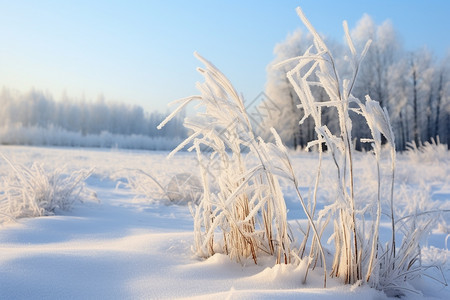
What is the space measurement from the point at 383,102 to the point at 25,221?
74.4 ft

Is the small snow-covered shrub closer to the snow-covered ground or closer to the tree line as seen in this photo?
the snow-covered ground

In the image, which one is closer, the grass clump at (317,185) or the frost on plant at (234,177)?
the grass clump at (317,185)

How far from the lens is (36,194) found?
268cm

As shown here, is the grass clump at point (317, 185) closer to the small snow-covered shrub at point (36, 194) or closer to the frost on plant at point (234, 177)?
the frost on plant at point (234, 177)

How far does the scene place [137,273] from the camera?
1.21 meters

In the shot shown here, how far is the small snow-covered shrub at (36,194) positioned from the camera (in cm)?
244

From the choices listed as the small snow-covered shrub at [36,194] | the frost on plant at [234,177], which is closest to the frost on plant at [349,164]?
the frost on plant at [234,177]

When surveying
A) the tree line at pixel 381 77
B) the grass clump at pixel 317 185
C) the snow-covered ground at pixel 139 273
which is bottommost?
the snow-covered ground at pixel 139 273

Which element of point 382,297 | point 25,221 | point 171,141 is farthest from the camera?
point 171,141

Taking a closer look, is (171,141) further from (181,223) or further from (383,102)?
(181,223)

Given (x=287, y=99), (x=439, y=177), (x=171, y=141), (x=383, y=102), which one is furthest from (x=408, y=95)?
(x=439, y=177)

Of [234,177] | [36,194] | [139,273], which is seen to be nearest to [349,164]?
[234,177]

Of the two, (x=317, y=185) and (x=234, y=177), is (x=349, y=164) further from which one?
(x=234, y=177)

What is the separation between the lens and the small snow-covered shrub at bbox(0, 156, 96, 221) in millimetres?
2445
